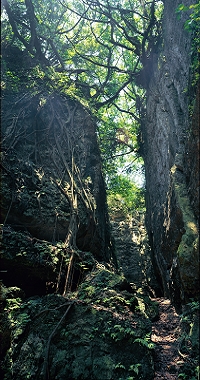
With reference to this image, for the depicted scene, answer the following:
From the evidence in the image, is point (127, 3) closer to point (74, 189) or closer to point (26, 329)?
point (74, 189)

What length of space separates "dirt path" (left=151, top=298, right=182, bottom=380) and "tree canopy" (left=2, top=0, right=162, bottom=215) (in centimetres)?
667

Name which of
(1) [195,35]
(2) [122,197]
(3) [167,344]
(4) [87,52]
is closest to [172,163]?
(1) [195,35]

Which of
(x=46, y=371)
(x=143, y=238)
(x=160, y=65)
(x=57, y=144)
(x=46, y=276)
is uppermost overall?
(x=160, y=65)

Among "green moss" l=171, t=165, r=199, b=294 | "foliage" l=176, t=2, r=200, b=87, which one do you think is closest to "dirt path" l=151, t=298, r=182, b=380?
"green moss" l=171, t=165, r=199, b=294

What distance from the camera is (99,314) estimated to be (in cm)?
427

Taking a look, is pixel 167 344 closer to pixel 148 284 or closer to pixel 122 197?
pixel 148 284

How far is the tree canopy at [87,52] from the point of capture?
8562 mm

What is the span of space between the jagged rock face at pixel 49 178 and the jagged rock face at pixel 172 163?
177 cm

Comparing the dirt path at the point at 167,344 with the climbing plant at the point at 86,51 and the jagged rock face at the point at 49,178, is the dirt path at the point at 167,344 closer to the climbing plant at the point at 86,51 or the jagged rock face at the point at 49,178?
the jagged rock face at the point at 49,178

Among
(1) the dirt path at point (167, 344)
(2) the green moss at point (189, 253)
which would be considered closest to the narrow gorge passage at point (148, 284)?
(1) the dirt path at point (167, 344)

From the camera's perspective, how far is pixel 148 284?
9.51 meters

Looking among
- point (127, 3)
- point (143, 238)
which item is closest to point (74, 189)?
point (143, 238)

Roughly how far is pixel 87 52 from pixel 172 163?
7776 mm

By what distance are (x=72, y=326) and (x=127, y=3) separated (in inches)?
480
